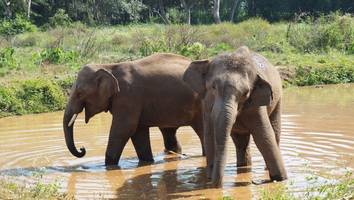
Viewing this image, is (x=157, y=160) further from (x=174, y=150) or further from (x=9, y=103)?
(x=9, y=103)

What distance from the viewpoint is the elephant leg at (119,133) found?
11.2 metres

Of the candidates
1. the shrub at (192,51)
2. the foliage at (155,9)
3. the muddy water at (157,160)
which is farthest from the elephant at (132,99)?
the foliage at (155,9)

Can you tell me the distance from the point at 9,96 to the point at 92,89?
6948 millimetres

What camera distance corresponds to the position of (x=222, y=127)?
8430 millimetres

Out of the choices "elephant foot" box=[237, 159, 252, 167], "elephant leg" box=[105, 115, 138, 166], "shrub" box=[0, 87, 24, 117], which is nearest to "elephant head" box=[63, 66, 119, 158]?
"elephant leg" box=[105, 115, 138, 166]

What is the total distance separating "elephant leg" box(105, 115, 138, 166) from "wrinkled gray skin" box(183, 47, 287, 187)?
77.8 inches

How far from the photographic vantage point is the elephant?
37.0 feet

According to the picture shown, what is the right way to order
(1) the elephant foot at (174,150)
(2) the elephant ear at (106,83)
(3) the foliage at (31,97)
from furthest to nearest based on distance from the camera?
(3) the foliage at (31,97)
(1) the elephant foot at (174,150)
(2) the elephant ear at (106,83)

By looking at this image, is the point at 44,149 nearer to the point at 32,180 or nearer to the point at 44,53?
the point at 32,180

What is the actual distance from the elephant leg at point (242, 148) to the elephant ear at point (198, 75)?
Result: 1.12 metres

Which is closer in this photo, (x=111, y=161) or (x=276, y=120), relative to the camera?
(x=276, y=120)

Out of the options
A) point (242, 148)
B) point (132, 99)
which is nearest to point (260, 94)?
point (242, 148)

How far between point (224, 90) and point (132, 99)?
2.95 m

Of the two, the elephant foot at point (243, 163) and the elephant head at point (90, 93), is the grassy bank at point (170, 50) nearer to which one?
the elephant head at point (90, 93)
